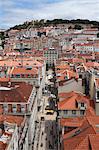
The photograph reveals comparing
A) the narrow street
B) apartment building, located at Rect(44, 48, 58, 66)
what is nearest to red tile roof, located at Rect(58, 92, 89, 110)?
the narrow street

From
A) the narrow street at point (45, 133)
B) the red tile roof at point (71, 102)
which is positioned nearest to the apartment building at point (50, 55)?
the narrow street at point (45, 133)

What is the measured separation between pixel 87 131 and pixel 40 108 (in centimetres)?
2132

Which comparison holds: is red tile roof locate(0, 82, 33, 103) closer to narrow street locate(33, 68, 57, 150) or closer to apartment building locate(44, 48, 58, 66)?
narrow street locate(33, 68, 57, 150)

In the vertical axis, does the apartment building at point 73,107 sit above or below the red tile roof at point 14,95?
below

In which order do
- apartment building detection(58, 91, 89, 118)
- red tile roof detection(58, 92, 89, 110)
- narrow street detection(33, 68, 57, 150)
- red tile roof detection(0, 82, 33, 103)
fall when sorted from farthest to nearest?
red tile roof detection(58, 92, 89, 110) < apartment building detection(58, 91, 89, 118) < narrow street detection(33, 68, 57, 150) < red tile roof detection(0, 82, 33, 103)

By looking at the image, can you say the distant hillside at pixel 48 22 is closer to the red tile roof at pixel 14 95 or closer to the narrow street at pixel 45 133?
the narrow street at pixel 45 133

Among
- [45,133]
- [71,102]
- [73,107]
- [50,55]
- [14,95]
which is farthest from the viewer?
[50,55]

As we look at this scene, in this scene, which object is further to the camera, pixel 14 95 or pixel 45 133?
pixel 45 133

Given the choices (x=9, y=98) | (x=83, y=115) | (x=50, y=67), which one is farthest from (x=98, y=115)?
(x=50, y=67)

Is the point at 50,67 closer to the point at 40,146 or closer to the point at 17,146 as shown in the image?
the point at 40,146

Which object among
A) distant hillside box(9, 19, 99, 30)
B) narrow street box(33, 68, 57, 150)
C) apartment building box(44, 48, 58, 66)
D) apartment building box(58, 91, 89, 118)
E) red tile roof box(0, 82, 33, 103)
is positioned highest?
red tile roof box(0, 82, 33, 103)

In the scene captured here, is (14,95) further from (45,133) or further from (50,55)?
(50,55)

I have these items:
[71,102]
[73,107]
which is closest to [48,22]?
[71,102]

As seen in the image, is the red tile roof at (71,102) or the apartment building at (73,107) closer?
the apartment building at (73,107)
